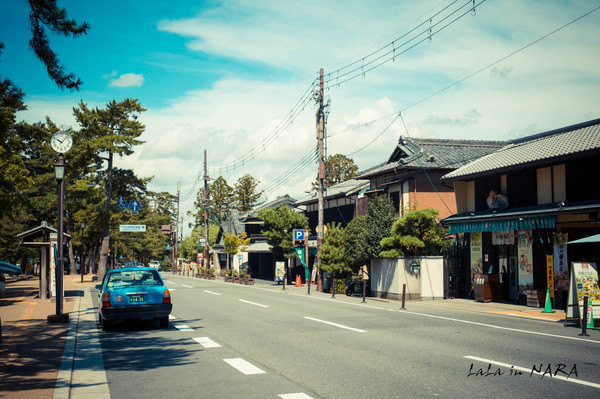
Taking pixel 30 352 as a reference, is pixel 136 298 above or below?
above

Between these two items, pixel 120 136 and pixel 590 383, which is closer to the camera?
pixel 590 383

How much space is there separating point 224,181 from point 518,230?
224 ft

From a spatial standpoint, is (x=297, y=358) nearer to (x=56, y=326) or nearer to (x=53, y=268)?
(x=56, y=326)

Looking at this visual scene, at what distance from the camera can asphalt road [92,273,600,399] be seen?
7.40m

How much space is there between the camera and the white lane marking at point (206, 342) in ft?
37.0

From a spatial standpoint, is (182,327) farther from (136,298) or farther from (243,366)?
(243,366)

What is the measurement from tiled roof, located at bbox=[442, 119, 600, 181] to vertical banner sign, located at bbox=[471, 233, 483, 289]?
3181 mm

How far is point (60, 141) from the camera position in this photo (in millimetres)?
16594

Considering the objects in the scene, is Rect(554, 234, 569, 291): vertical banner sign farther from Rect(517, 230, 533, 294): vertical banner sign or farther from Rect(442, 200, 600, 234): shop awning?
Rect(517, 230, 533, 294): vertical banner sign

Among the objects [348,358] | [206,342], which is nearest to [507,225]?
[348,358]

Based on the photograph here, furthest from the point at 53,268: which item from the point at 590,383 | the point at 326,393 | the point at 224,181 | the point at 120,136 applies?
the point at 224,181

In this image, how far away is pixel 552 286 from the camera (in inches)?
800

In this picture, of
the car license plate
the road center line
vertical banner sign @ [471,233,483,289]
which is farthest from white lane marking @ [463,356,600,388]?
vertical banner sign @ [471,233,483,289]

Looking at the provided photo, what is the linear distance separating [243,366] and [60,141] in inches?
434
